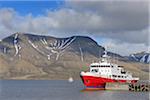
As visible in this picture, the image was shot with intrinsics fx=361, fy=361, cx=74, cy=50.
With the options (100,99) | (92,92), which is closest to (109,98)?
(100,99)

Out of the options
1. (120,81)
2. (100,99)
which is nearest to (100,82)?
(120,81)

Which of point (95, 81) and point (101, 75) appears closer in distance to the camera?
point (95, 81)

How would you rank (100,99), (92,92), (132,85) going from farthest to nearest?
1. (132,85)
2. (92,92)
3. (100,99)

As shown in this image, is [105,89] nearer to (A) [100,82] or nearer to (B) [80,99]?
(A) [100,82]

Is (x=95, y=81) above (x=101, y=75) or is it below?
below

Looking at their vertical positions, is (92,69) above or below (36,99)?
above

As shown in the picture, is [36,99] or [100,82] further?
[100,82]

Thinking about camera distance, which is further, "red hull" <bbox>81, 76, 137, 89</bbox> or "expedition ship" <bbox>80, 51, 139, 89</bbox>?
"expedition ship" <bbox>80, 51, 139, 89</bbox>

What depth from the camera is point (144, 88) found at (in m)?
115

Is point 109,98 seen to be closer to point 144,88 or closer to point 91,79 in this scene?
point 91,79

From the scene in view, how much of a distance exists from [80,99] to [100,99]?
5.06 meters

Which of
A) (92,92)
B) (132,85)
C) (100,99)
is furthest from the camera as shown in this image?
(132,85)

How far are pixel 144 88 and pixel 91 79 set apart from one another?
740 inches

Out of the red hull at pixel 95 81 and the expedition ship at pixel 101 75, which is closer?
the red hull at pixel 95 81
